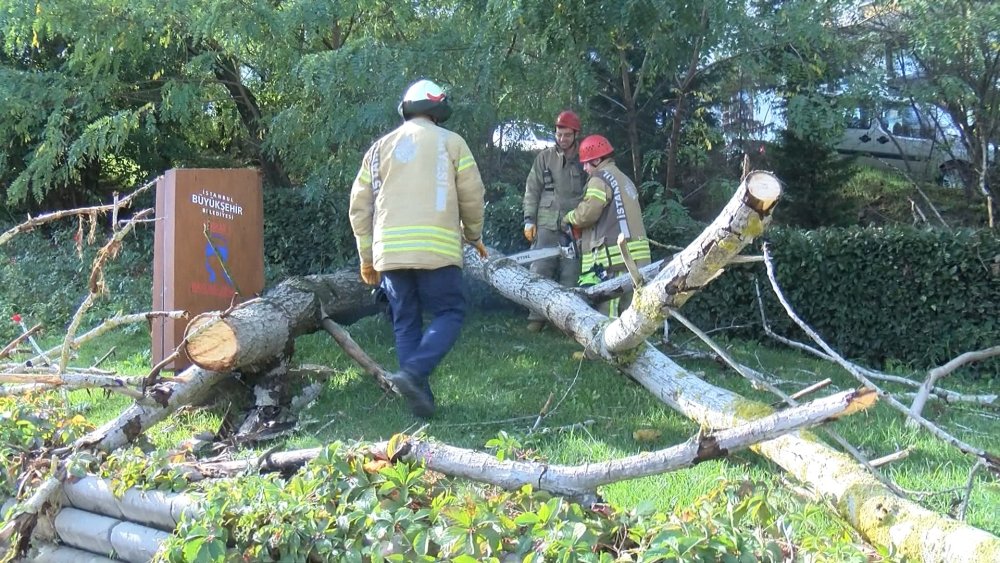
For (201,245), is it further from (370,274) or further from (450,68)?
(450,68)

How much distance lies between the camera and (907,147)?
1198cm

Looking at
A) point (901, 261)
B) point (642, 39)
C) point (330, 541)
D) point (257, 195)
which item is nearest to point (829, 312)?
point (901, 261)

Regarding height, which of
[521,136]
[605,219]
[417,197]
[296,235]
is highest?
[521,136]

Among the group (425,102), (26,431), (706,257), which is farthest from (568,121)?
(26,431)

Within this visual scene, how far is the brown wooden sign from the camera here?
213 inches

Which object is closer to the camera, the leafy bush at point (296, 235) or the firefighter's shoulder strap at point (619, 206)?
the firefighter's shoulder strap at point (619, 206)

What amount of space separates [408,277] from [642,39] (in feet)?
11.6

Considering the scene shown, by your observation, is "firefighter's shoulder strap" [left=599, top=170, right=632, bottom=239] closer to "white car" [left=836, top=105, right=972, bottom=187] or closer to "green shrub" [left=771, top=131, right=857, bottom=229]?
"white car" [left=836, top=105, right=972, bottom=187]

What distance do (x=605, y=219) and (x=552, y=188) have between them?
1036 mm

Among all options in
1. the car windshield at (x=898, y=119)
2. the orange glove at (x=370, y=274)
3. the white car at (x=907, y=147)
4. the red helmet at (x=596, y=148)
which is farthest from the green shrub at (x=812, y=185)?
the orange glove at (x=370, y=274)

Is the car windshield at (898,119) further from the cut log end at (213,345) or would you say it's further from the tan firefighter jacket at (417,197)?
the cut log end at (213,345)

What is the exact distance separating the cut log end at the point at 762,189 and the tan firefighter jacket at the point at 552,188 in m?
4.10

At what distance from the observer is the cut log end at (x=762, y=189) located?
3.26 metres

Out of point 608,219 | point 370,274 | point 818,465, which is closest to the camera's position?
point 818,465
